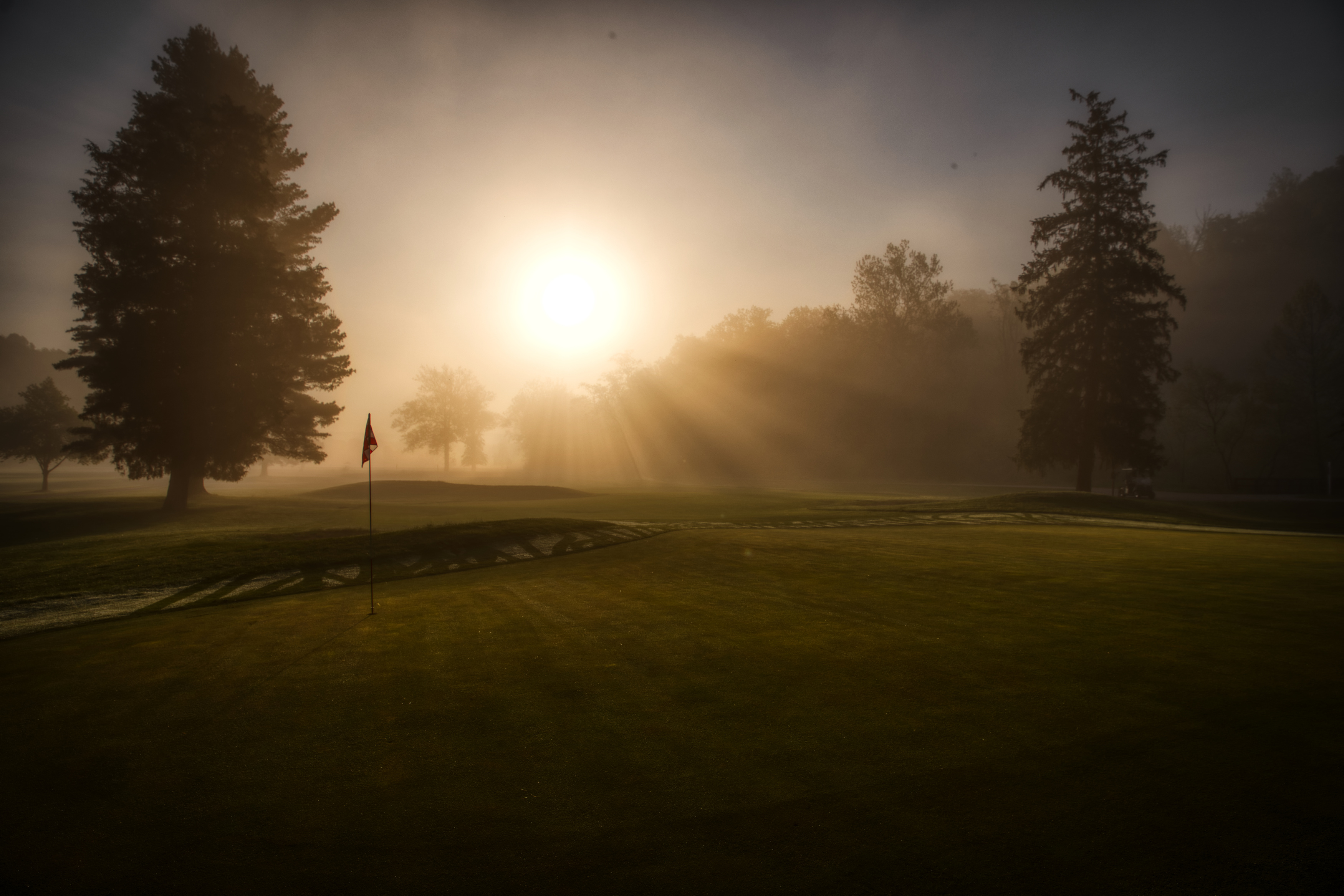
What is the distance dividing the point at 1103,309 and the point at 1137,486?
11332 mm

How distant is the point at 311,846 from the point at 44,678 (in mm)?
6223

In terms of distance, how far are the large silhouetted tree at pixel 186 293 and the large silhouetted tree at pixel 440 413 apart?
59.2 meters

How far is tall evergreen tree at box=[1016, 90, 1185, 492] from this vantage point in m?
37.8

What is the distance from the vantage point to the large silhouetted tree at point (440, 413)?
9450 centimetres

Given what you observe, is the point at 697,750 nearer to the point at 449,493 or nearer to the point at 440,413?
the point at 449,493

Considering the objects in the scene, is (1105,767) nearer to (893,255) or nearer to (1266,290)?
(893,255)

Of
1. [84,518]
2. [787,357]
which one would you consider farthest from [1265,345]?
[84,518]

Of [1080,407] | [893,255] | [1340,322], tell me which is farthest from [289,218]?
[1340,322]

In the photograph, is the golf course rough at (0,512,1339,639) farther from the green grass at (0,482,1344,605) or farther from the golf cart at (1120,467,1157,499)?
the golf cart at (1120,467,1157,499)

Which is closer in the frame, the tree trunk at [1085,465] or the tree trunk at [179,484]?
the tree trunk at [179,484]

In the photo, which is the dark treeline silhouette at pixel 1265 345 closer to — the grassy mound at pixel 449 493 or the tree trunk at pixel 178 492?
the grassy mound at pixel 449 493

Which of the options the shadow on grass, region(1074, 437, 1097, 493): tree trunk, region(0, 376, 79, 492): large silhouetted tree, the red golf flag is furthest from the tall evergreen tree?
region(0, 376, 79, 492): large silhouetted tree

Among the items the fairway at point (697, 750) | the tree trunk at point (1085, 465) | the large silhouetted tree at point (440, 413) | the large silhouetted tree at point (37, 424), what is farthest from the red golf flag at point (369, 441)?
the large silhouetted tree at point (440, 413)

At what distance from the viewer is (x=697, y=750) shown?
5.13m
